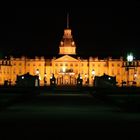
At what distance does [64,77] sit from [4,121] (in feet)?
559

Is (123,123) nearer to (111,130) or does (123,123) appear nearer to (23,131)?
(111,130)

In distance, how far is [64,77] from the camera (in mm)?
193750

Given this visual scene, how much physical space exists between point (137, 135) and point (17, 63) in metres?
181

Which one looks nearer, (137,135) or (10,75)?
(137,135)

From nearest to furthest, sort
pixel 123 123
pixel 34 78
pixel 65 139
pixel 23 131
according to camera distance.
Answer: pixel 65 139 < pixel 23 131 < pixel 123 123 < pixel 34 78

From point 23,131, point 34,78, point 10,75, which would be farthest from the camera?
point 10,75

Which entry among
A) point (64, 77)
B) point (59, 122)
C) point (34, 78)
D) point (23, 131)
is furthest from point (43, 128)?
point (64, 77)

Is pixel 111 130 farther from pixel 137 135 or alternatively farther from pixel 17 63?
pixel 17 63

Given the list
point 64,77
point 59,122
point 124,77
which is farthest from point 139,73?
point 59,122

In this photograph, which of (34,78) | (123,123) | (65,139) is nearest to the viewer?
(65,139)

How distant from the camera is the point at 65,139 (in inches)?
701

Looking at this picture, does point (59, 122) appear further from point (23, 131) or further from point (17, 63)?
point (17, 63)

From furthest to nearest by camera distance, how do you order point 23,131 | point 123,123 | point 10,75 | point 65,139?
point 10,75, point 123,123, point 23,131, point 65,139

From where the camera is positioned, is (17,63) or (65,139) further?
(17,63)
